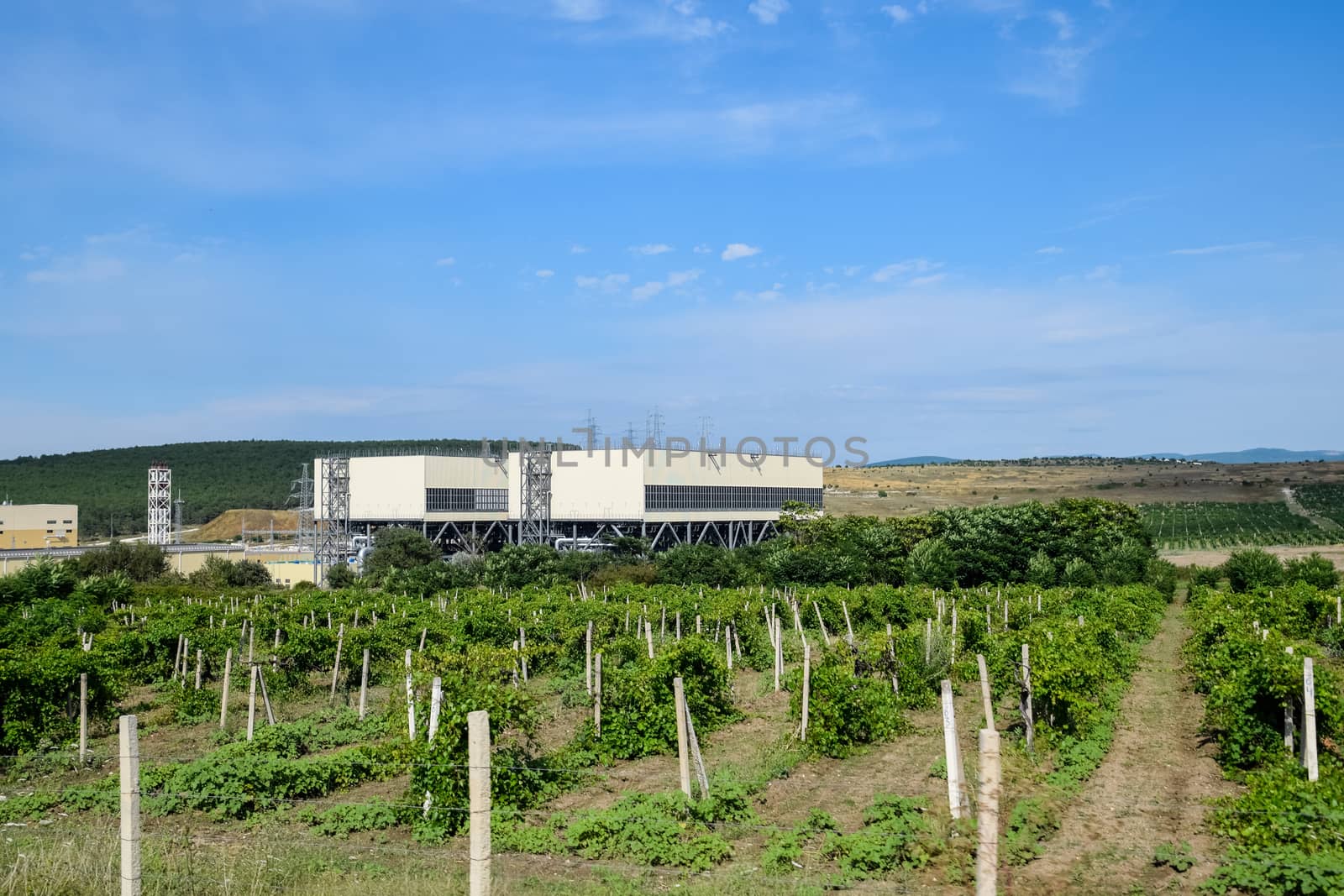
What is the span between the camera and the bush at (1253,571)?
43.2 metres

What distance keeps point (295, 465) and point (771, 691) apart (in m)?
180

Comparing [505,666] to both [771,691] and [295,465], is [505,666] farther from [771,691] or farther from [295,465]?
[295,465]

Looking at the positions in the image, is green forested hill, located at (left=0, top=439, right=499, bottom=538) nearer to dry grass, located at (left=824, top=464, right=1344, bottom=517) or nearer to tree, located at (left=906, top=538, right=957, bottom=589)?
dry grass, located at (left=824, top=464, right=1344, bottom=517)

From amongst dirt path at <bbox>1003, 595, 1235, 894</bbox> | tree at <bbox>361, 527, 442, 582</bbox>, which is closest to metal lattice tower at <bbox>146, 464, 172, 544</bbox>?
tree at <bbox>361, 527, 442, 582</bbox>

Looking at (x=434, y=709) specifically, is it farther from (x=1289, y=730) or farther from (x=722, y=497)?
(x=722, y=497)

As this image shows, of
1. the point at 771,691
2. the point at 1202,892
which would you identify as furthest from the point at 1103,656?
the point at 1202,892

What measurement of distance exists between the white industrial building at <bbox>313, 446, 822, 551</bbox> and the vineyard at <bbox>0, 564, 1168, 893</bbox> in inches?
1601

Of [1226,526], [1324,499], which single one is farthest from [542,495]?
[1324,499]

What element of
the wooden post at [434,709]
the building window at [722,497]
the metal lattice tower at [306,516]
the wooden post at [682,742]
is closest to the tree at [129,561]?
the metal lattice tower at [306,516]

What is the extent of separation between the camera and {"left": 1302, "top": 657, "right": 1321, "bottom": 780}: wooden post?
40.0ft

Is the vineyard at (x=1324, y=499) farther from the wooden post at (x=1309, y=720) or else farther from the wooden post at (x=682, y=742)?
the wooden post at (x=682, y=742)

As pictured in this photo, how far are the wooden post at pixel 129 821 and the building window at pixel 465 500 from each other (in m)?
63.3

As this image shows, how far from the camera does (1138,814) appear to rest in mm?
12211

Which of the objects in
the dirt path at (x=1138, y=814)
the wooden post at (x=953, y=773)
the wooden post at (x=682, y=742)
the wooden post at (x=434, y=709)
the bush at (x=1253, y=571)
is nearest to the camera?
the dirt path at (x=1138, y=814)
